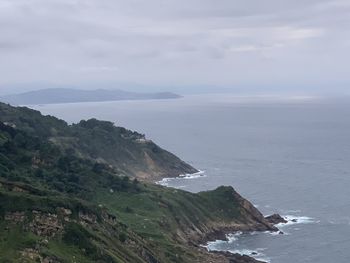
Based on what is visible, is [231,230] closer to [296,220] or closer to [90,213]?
[296,220]

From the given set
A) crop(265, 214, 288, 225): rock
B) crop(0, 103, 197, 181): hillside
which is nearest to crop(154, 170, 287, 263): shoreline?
crop(265, 214, 288, 225): rock

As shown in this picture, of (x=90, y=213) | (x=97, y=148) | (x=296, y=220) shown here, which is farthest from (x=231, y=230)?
(x=97, y=148)

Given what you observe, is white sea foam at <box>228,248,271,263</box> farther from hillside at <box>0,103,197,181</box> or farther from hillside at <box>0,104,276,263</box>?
hillside at <box>0,103,197,181</box>

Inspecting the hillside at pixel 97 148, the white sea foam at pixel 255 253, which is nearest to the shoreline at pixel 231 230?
the white sea foam at pixel 255 253

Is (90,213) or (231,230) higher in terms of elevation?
(90,213)

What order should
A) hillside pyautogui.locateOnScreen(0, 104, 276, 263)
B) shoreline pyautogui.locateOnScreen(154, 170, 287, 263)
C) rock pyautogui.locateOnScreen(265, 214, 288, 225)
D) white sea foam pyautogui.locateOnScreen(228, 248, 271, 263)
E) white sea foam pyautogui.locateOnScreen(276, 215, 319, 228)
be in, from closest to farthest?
hillside pyautogui.locateOnScreen(0, 104, 276, 263) < white sea foam pyautogui.locateOnScreen(228, 248, 271, 263) < shoreline pyautogui.locateOnScreen(154, 170, 287, 263) < white sea foam pyautogui.locateOnScreen(276, 215, 319, 228) < rock pyautogui.locateOnScreen(265, 214, 288, 225)

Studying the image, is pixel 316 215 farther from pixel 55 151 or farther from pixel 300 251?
pixel 55 151

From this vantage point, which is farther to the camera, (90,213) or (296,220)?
(296,220)
